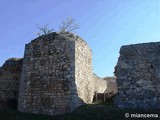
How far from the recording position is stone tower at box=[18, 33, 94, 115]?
12250 mm

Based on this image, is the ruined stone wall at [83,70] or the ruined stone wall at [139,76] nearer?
the ruined stone wall at [139,76]

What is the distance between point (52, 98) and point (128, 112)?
13.1ft

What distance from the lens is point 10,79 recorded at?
1533 centimetres

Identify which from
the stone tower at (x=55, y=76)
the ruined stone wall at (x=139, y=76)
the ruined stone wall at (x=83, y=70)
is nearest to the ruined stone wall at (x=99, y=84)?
the ruined stone wall at (x=83, y=70)

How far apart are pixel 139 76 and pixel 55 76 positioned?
418cm

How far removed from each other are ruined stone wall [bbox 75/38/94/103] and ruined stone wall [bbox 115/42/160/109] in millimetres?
2105

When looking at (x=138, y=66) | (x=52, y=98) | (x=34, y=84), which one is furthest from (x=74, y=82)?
(x=138, y=66)

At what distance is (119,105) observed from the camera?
1143 cm

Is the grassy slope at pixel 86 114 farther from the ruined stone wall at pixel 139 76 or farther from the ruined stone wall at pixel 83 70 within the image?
the ruined stone wall at pixel 83 70

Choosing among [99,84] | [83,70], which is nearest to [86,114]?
[83,70]

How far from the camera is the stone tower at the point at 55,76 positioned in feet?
40.2

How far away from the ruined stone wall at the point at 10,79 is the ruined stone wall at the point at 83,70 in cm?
415

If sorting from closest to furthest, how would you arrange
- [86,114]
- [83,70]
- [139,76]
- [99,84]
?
1. [86,114]
2. [139,76]
3. [83,70]
4. [99,84]

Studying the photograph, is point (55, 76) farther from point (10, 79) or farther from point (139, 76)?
point (139, 76)
